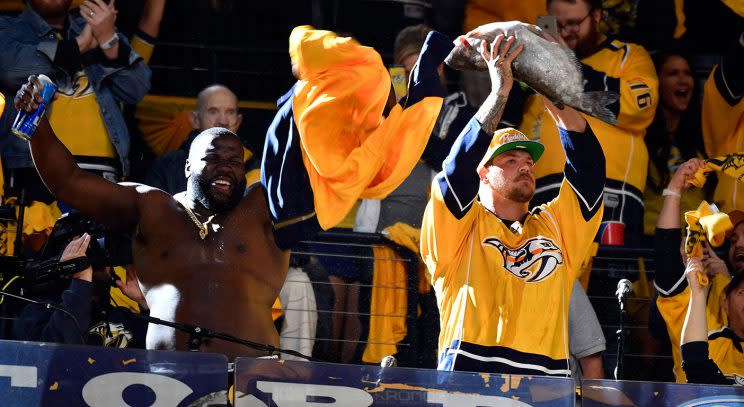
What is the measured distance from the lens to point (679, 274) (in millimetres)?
5898

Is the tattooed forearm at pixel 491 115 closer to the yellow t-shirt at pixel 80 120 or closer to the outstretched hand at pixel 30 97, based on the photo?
the outstretched hand at pixel 30 97

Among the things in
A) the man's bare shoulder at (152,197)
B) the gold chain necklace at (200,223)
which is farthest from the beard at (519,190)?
the man's bare shoulder at (152,197)

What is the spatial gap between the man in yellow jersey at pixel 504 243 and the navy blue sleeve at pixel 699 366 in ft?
1.83

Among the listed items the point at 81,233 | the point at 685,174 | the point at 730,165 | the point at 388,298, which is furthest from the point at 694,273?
the point at 81,233

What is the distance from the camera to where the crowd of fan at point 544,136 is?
5.93 metres

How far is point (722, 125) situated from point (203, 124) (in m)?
2.60

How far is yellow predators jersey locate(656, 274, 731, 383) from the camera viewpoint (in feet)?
19.3

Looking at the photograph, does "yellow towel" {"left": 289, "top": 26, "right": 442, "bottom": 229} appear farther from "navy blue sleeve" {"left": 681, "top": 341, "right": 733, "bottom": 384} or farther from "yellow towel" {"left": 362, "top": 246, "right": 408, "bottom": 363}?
"navy blue sleeve" {"left": 681, "top": 341, "right": 733, "bottom": 384}

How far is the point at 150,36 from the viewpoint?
23.3 ft

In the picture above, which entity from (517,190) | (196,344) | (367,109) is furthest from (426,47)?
(196,344)

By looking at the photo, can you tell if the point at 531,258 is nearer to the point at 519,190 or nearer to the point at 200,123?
the point at 519,190

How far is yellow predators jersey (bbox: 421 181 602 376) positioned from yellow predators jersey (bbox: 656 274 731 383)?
72 cm

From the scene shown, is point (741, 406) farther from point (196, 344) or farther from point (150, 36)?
point (150, 36)

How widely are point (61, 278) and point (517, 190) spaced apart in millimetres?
1755
